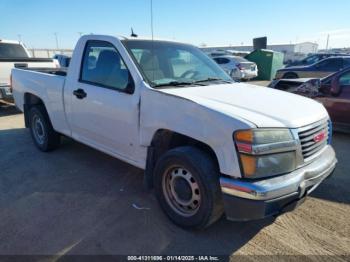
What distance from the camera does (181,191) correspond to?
9.50 ft

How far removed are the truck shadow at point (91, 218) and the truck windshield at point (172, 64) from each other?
4.76 feet

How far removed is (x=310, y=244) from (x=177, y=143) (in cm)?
159

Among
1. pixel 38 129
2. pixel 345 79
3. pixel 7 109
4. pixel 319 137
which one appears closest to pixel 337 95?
pixel 345 79

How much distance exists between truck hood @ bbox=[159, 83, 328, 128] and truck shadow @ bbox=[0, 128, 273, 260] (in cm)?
Answer: 117

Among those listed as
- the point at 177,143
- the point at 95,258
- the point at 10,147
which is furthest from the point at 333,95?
the point at 10,147

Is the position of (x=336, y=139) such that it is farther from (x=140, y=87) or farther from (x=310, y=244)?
(x=140, y=87)

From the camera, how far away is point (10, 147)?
541 cm

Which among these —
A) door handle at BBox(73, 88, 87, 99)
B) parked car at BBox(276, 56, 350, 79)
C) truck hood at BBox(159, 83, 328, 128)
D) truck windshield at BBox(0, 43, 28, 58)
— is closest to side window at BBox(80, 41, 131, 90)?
door handle at BBox(73, 88, 87, 99)

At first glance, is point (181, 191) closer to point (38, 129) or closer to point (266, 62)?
point (38, 129)

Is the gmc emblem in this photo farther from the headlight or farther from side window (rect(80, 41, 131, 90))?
side window (rect(80, 41, 131, 90))

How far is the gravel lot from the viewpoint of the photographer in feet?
8.75

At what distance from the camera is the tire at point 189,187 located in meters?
2.57

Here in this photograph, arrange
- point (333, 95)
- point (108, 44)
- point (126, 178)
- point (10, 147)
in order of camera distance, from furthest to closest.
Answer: point (333, 95), point (10, 147), point (126, 178), point (108, 44)

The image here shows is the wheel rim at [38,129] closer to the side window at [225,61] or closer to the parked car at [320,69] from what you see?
the parked car at [320,69]
